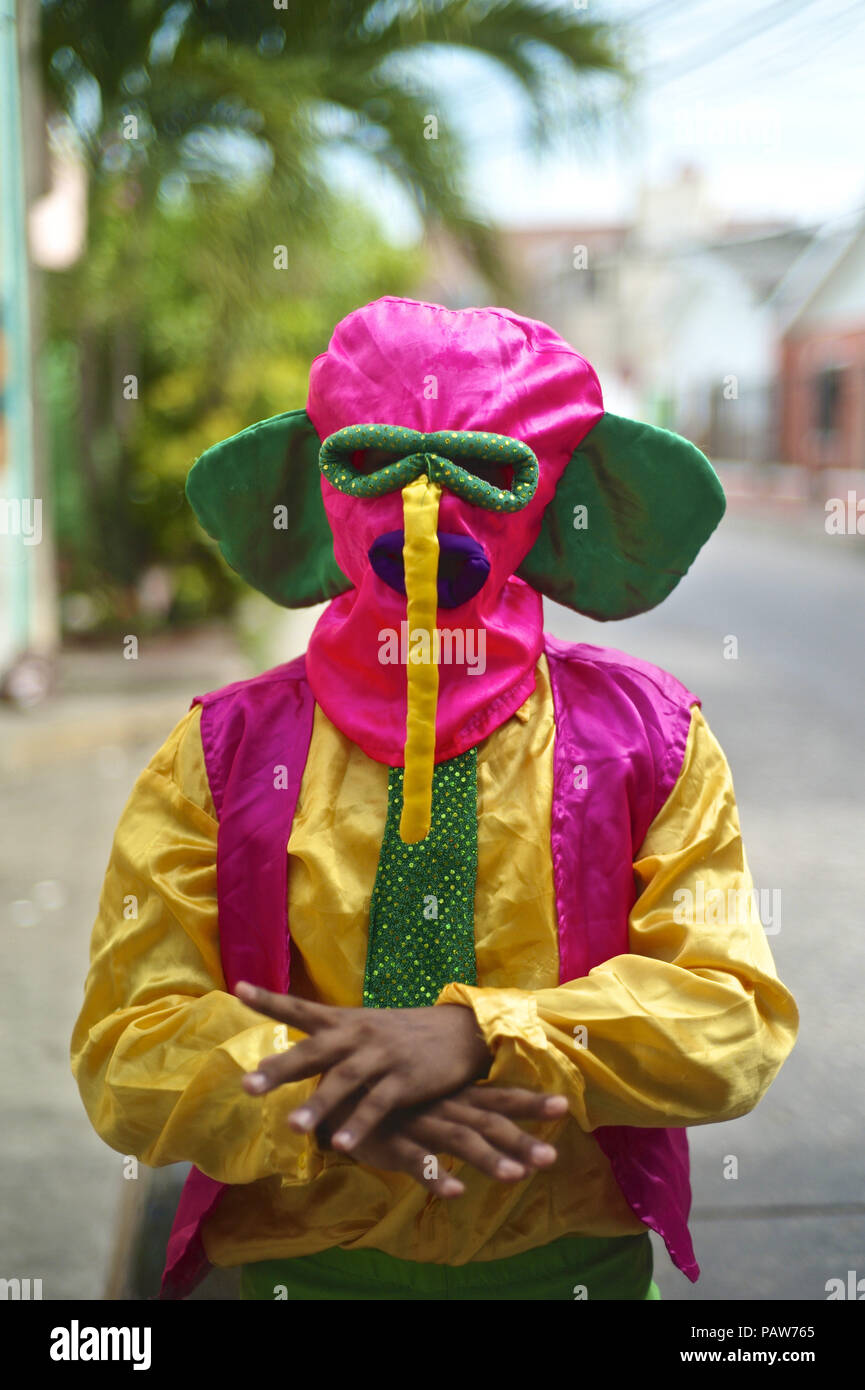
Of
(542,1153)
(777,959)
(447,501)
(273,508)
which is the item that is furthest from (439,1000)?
(777,959)

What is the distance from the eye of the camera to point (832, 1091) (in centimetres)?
263

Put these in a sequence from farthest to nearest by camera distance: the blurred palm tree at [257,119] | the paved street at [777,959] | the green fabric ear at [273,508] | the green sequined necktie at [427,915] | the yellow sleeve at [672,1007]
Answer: the blurred palm tree at [257,119] < the paved street at [777,959] < the green fabric ear at [273,508] < the green sequined necktie at [427,915] < the yellow sleeve at [672,1007]

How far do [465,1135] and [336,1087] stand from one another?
0.38 feet

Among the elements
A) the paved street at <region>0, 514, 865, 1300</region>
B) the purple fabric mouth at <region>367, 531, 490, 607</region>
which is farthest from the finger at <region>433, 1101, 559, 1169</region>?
the paved street at <region>0, 514, 865, 1300</region>

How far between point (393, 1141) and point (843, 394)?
21.1 metres

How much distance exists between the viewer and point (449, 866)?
1.36 m

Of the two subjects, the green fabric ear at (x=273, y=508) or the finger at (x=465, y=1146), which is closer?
the finger at (x=465, y=1146)

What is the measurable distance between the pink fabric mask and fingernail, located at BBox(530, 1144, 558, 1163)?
0.41m

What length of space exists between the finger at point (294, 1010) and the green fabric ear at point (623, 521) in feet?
1.86

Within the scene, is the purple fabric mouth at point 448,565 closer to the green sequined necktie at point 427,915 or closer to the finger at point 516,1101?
the green sequined necktie at point 427,915

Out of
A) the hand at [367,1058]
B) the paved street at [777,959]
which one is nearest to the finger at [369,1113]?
the hand at [367,1058]

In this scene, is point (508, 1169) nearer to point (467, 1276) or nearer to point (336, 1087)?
point (336, 1087)

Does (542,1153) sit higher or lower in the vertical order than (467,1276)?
higher

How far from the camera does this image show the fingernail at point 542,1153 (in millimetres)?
1093
